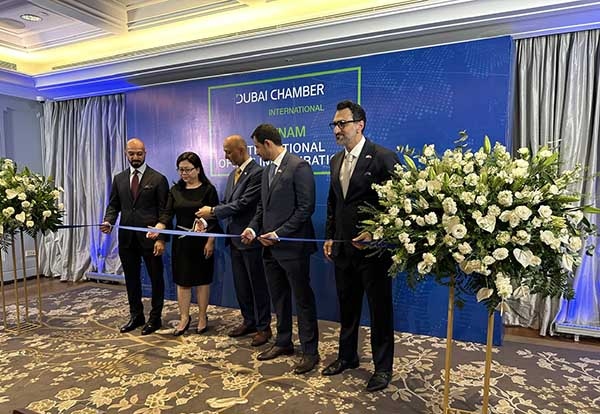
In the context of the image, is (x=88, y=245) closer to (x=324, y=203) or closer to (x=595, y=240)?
(x=324, y=203)

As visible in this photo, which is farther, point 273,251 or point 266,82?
point 266,82

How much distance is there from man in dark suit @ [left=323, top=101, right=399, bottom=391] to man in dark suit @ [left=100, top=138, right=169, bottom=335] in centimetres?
169

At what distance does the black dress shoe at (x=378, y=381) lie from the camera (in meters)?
2.61

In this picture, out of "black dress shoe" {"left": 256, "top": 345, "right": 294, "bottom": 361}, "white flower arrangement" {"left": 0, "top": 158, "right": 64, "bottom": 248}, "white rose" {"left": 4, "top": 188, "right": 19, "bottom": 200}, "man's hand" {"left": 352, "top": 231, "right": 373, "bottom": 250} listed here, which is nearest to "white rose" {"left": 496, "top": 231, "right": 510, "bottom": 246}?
"man's hand" {"left": 352, "top": 231, "right": 373, "bottom": 250}

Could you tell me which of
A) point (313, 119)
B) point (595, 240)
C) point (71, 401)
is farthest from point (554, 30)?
point (71, 401)

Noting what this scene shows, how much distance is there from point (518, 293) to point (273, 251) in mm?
1591

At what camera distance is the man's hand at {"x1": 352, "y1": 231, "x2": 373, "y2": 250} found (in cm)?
252

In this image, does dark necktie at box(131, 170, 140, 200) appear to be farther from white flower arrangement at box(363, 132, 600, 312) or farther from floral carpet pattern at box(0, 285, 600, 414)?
white flower arrangement at box(363, 132, 600, 312)

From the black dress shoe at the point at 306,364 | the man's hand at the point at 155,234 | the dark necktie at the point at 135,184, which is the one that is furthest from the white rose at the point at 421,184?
the dark necktie at the point at 135,184

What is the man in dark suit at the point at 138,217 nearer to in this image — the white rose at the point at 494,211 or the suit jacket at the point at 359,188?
the suit jacket at the point at 359,188

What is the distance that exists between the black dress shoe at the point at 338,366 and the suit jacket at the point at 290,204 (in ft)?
2.51

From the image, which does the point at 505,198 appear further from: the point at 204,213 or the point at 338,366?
the point at 204,213

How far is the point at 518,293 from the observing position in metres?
1.88

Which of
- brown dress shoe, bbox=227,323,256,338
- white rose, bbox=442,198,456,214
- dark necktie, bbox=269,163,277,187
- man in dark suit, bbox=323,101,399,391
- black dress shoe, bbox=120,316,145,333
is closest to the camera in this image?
white rose, bbox=442,198,456,214
